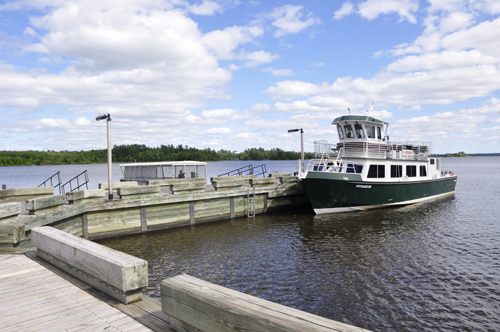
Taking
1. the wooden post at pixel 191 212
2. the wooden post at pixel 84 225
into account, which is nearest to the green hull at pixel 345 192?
the wooden post at pixel 191 212

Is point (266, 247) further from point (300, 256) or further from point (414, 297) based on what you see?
point (414, 297)

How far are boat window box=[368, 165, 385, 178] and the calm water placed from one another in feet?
10.2

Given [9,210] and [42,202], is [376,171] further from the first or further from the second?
[9,210]

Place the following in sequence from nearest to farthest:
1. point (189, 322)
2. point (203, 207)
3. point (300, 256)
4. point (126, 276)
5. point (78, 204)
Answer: point (189, 322)
point (126, 276)
point (300, 256)
point (78, 204)
point (203, 207)

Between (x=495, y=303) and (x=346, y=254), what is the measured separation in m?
5.01

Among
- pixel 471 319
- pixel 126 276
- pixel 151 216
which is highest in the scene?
pixel 126 276

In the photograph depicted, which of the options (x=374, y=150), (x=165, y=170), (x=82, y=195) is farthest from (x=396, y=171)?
(x=82, y=195)

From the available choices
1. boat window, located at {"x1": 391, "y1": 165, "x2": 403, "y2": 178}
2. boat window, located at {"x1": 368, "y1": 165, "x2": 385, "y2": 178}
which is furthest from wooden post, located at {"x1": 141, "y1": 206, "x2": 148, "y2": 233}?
boat window, located at {"x1": 391, "y1": 165, "x2": 403, "y2": 178}

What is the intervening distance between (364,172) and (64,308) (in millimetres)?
19378

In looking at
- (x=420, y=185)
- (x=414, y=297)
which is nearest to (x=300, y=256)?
(x=414, y=297)

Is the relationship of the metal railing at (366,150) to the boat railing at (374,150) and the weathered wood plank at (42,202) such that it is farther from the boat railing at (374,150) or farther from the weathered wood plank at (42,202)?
the weathered wood plank at (42,202)

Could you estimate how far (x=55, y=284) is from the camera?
5.23 m

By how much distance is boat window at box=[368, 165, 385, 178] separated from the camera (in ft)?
70.8

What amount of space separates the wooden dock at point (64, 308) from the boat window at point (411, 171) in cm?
2366
